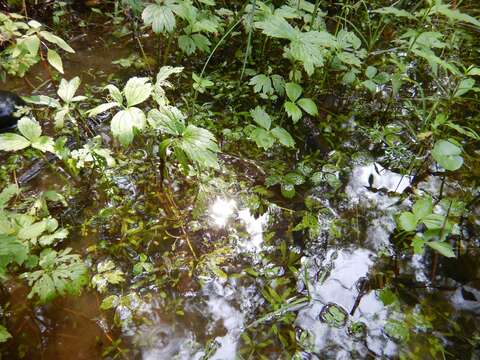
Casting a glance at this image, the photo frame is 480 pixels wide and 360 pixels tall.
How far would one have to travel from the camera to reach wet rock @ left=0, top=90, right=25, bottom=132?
2.26 meters

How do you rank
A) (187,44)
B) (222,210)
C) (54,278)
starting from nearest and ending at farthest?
1. (54,278)
2. (222,210)
3. (187,44)

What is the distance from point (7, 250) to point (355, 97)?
96.7 inches

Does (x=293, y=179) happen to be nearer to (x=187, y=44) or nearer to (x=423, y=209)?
(x=423, y=209)

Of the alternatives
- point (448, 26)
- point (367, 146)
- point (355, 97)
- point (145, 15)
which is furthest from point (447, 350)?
point (448, 26)

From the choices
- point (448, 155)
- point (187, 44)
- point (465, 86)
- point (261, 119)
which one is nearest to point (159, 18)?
point (187, 44)

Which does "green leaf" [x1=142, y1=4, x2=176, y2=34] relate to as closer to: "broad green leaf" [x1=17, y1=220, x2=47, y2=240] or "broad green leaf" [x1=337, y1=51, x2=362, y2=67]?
"broad green leaf" [x1=337, y1=51, x2=362, y2=67]

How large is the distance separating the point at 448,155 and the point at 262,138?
995 millimetres

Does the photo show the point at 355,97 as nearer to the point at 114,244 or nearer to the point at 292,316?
the point at 292,316

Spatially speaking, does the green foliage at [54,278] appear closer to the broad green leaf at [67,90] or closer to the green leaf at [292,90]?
the broad green leaf at [67,90]

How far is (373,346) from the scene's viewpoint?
1.58 meters

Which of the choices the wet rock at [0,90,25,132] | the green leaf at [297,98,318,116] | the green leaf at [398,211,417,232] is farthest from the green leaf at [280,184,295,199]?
the wet rock at [0,90,25,132]

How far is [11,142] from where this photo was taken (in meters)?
1.62

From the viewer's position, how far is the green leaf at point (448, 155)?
5.99 ft

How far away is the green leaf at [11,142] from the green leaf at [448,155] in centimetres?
205
